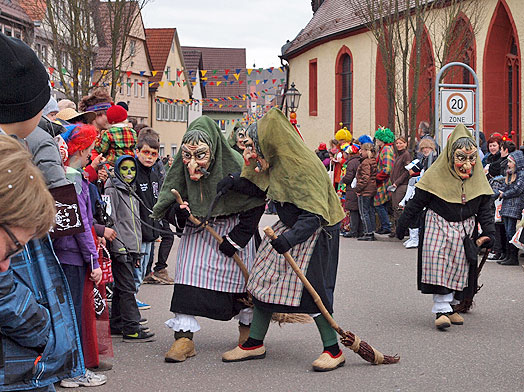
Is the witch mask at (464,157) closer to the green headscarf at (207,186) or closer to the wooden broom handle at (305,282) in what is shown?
the green headscarf at (207,186)

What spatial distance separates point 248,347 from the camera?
21.8 feet

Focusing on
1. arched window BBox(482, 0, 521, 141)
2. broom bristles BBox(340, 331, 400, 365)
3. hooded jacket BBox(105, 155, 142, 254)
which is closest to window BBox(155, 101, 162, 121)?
arched window BBox(482, 0, 521, 141)

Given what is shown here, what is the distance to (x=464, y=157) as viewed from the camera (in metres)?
7.96

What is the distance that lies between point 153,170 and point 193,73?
61.2 metres

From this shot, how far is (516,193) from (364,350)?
269 inches

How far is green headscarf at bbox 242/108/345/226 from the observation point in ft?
20.1

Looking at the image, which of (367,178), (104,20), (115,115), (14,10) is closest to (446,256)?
(115,115)

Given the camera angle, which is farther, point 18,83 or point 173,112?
point 173,112

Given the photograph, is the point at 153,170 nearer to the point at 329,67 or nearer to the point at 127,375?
the point at 127,375

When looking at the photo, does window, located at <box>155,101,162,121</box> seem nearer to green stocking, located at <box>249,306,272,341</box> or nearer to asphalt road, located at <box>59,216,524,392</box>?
asphalt road, located at <box>59,216,524,392</box>

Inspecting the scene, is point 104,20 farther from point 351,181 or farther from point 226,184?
point 226,184

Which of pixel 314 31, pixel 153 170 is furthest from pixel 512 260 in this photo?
pixel 314 31

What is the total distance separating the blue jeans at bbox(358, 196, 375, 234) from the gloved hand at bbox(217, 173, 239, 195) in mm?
10133

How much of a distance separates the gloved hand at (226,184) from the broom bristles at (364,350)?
1.36 meters
